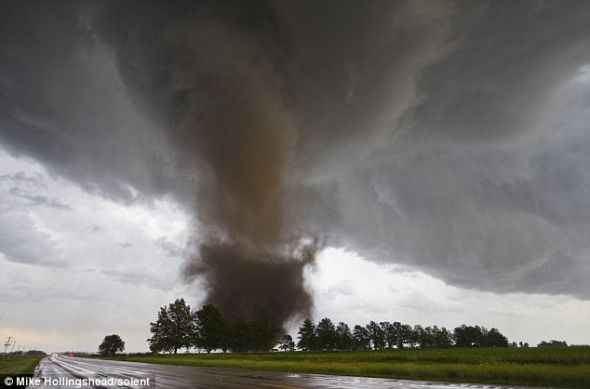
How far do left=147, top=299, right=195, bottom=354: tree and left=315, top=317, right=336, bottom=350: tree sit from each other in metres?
57.1

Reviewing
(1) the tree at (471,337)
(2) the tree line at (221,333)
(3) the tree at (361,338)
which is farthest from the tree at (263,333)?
(1) the tree at (471,337)

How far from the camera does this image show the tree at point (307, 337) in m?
147

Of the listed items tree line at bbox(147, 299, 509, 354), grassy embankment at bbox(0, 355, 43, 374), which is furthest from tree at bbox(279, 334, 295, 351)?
grassy embankment at bbox(0, 355, 43, 374)

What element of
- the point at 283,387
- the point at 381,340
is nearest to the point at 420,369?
the point at 283,387

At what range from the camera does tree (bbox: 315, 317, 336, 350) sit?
153 m

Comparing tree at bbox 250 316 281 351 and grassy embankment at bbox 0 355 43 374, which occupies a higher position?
tree at bbox 250 316 281 351

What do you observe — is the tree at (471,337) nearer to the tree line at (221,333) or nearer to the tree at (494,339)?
the tree at (494,339)

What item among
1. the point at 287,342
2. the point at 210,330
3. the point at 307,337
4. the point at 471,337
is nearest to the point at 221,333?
the point at 210,330

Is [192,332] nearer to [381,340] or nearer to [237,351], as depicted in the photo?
[237,351]

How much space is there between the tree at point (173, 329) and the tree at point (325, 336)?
A: 5708cm

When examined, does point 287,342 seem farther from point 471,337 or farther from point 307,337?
point 471,337

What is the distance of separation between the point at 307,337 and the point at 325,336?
10268 mm

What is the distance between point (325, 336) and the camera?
155 metres

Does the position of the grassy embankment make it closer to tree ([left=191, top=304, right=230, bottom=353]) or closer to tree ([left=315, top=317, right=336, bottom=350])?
tree ([left=191, top=304, right=230, bottom=353])
